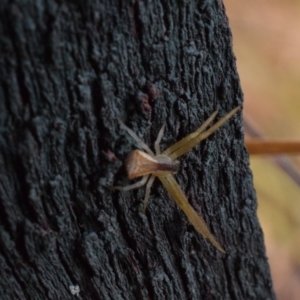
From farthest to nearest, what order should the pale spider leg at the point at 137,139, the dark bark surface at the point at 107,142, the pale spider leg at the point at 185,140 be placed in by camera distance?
the pale spider leg at the point at 185,140
the pale spider leg at the point at 137,139
the dark bark surface at the point at 107,142

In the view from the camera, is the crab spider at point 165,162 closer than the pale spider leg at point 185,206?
Yes

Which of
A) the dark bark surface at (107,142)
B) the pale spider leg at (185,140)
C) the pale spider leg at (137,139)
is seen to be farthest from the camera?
the pale spider leg at (185,140)

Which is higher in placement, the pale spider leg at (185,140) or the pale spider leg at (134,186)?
the pale spider leg at (185,140)

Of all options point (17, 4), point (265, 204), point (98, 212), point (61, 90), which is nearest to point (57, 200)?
point (98, 212)

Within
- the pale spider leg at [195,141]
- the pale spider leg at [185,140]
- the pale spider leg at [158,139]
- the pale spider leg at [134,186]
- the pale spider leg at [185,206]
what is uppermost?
the pale spider leg at [158,139]
